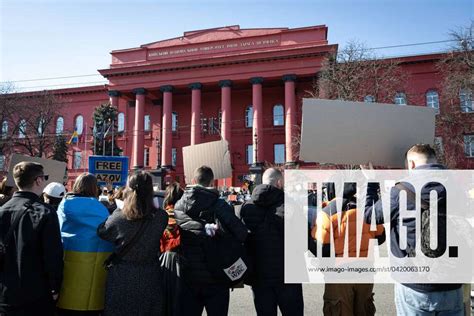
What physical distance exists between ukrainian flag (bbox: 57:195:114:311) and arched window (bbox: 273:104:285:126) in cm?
4216

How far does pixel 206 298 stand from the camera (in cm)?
389

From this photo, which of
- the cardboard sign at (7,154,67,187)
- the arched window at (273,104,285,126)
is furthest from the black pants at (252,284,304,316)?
the arched window at (273,104,285,126)

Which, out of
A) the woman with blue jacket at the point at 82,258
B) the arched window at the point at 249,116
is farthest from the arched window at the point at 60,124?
the woman with blue jacket at the point at 82,258

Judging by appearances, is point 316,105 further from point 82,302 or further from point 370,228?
point 82,302

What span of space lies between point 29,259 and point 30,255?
34mm

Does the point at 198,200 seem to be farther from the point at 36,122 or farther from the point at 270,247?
the point at 36,122

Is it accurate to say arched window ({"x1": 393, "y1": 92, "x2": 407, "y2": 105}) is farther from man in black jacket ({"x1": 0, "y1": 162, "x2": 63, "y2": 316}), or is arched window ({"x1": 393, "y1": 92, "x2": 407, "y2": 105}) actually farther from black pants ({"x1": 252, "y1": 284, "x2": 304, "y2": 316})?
man in black jacket ({"x1": 0, "y1": 162, "x2": 63, "y2": 316})

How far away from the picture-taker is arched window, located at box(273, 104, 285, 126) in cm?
4519

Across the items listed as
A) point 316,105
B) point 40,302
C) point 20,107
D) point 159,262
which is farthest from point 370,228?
point 20,107

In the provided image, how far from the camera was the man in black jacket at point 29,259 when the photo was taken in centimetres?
319

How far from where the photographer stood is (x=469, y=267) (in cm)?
285

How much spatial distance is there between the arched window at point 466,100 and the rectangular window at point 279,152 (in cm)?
1878

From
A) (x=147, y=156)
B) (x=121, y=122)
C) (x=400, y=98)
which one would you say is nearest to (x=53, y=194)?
(x=400, y=98)

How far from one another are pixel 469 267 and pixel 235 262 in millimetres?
2049
